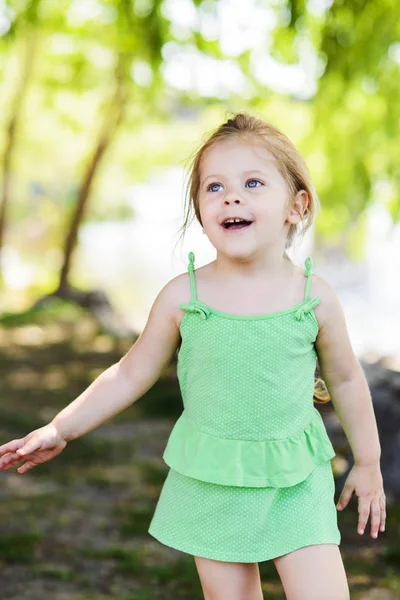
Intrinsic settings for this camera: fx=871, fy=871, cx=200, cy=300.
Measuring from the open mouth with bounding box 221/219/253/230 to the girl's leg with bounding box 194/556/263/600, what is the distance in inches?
24.9

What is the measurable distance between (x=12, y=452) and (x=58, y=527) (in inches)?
67.3

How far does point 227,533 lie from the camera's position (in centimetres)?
164

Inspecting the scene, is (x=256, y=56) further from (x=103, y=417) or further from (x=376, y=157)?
(x=103, y=417)

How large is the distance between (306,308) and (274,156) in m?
0.30

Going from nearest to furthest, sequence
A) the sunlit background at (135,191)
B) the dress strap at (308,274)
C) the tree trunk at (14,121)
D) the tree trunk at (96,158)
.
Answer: the dress strap at (308,274) → the sunlit background at (135,191) → the tree trunk at (14,121) → the tree trunk at (96,158)

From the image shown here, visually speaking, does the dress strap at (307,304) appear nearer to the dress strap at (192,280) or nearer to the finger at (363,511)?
the dress strap at (192,280)

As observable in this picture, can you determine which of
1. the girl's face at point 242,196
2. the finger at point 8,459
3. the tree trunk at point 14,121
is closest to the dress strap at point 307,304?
the girl's face at point 242,196

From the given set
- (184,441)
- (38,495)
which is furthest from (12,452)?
(38,495)

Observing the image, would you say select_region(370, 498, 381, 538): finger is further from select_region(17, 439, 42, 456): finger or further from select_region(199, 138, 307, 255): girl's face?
select_region(17, 439, 42, 456): finger

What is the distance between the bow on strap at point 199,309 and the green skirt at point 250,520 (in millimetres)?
319

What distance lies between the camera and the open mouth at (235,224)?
64.5 inches

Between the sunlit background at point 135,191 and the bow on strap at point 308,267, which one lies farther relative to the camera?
the sunlit background at point 135,191

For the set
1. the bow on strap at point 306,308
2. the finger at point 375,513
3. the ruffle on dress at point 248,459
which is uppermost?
the bow on strap at point 306,308

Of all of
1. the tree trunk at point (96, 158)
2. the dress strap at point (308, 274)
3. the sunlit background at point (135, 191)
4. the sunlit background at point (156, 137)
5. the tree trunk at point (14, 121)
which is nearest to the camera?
the dress strap at point (308, 274)
